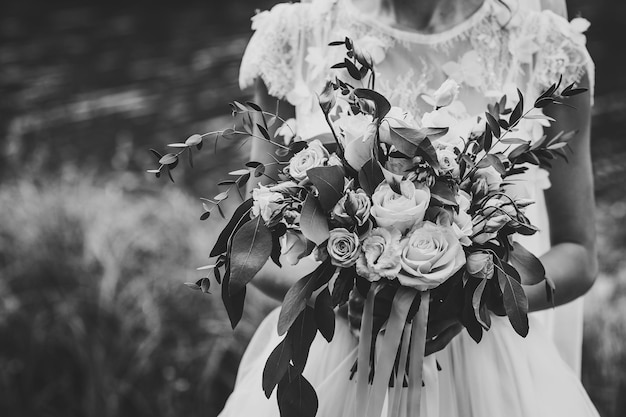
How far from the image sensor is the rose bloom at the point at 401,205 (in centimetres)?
131

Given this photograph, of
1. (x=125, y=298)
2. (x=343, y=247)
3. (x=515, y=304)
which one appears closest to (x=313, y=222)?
(x=343, y=247)

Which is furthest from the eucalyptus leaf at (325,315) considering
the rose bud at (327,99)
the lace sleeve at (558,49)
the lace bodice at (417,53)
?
the lace sleeve at (558,49)

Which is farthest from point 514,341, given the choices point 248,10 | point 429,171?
point 248,10

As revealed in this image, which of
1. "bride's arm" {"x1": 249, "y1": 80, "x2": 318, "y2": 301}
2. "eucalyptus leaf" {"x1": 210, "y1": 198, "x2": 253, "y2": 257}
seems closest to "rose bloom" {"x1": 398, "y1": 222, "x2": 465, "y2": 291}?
"eucalyptus leaf" {"x1": 210, "y1": 198, "x2": 253, "y2": 257}

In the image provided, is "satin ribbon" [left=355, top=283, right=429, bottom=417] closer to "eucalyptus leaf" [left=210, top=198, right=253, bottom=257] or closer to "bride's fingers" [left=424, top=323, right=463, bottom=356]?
"bride's fingers" [left=424, top=323, right=463, bottom=356]

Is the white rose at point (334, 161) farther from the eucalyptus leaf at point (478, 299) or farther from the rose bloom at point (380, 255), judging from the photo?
the eucalyptus leaf at point (478, 299)

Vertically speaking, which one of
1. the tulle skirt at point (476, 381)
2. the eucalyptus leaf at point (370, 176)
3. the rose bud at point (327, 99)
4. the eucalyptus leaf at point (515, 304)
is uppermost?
the rose bud at point (327, 99)

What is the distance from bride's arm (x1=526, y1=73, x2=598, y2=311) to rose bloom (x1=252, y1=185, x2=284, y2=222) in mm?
880

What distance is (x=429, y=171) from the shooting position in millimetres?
1354

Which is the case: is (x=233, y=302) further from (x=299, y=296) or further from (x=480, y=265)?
(x=480, y=265)

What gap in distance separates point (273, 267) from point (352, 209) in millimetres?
726

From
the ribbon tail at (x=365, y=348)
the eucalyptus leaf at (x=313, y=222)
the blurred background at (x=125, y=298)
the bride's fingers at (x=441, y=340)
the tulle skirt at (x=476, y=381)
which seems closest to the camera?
the eucalyptus leaf at (x=313, y=222)

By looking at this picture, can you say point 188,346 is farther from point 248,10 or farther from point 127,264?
point 248,10

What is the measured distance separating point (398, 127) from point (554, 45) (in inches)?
32.6
